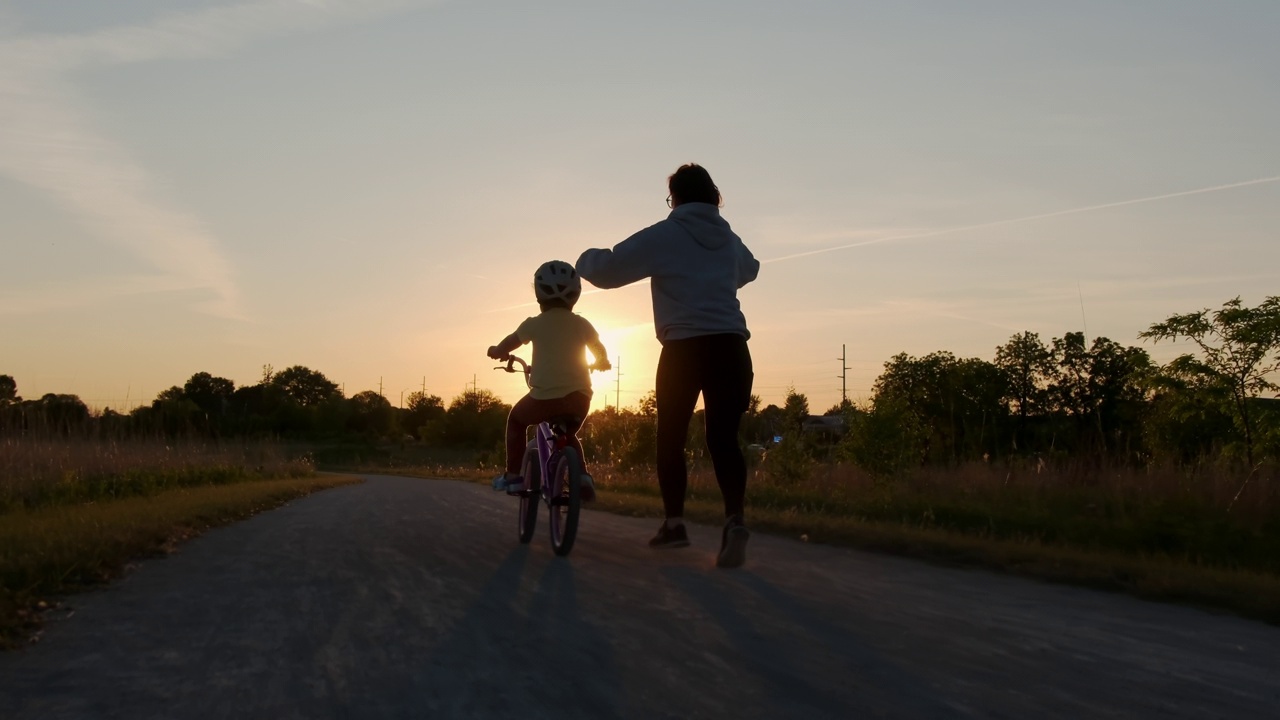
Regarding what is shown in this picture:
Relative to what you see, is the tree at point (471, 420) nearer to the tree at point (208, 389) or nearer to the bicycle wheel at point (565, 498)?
the tree at point (208, 389)

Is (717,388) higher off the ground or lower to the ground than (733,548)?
higher

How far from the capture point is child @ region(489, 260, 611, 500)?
25.8 feet

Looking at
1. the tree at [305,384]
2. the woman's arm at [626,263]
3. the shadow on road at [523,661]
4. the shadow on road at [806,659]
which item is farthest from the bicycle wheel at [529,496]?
the tree at [305,384]

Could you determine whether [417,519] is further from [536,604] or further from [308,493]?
[308,493]

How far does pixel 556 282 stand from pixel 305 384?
15512 cm

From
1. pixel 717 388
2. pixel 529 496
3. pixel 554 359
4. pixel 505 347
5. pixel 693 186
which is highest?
pixel 693 186

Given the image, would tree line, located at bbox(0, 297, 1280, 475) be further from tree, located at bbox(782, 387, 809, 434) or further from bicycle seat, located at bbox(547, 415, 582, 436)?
bicycle seat, located at bbox(547, 415, 582, 436)

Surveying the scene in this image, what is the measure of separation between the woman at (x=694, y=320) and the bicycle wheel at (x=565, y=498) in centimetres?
57

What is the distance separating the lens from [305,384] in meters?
156

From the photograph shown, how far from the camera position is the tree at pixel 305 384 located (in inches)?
6038

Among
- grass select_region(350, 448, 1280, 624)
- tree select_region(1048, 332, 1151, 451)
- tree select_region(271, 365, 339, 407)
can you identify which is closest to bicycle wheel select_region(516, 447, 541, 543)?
grass select_region(350, 448, 1280, 624)

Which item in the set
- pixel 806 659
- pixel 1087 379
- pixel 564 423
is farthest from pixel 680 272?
pixel 1087 379

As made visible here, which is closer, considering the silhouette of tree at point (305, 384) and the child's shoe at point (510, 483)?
the child's shoe at point (510, 483)

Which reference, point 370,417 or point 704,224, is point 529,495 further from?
point 370,417
